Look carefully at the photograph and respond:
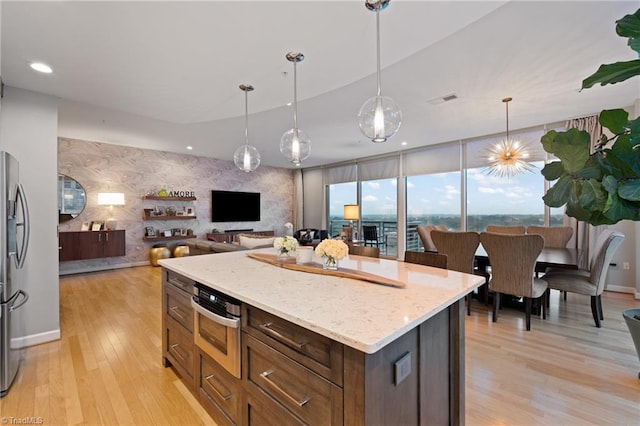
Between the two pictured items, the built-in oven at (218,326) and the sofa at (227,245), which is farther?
the sofa at (227,245)

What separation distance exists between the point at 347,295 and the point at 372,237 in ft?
21.4

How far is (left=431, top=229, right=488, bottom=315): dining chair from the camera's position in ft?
10.7

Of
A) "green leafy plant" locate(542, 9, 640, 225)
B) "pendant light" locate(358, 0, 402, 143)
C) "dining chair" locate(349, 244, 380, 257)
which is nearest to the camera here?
"green leafy plant" locate(542, 9, 640, 225)

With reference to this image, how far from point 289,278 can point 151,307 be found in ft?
10.1

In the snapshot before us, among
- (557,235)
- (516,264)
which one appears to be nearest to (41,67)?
(516,264)

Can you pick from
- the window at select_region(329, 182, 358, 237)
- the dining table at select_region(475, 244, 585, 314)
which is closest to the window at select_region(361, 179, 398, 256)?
the window at select_region(329, 182, 358, 237)

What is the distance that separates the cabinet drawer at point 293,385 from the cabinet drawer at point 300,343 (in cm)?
3

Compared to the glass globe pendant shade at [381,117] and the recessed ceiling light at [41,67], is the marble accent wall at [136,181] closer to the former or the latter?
the recessed ceiling light at [41,67]

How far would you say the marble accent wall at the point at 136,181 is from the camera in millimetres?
5816

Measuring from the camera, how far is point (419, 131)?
5125 mm

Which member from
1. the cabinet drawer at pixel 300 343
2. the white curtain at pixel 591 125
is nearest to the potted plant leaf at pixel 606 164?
the cabinet drawer at pixel 300 343

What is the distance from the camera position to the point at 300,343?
111 centimetres

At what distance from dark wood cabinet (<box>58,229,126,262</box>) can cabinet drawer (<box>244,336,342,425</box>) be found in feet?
19.4

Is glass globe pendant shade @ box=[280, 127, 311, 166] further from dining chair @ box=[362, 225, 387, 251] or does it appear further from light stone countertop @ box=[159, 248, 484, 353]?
dining chair @ box=[362, 225, 387, 251]
